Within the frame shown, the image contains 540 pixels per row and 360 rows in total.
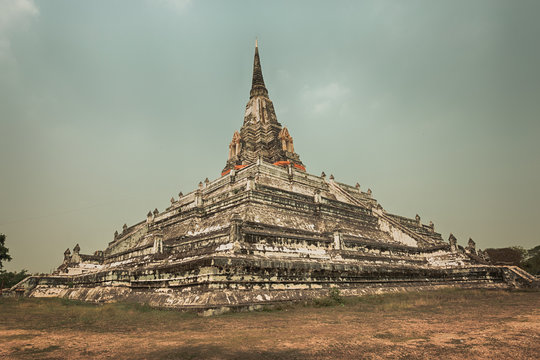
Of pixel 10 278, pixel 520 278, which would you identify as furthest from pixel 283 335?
pixel 10 278

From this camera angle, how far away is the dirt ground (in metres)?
5.52

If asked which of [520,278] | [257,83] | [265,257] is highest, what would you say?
[257,83]

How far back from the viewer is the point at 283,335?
7012 mm

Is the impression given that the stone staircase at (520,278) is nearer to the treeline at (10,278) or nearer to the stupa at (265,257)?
the stupa at (265,257)

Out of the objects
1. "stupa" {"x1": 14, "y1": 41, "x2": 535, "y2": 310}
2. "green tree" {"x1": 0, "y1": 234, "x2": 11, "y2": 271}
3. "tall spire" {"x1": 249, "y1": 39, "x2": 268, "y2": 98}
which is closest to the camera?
"stupa" {"x1": 14, "y1": 41, "x2": 535, "y2": 310}

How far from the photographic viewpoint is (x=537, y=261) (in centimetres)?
4366

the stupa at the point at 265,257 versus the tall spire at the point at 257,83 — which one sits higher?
the tall spire at the point at 257,83

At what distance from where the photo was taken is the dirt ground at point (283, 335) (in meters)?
5.52

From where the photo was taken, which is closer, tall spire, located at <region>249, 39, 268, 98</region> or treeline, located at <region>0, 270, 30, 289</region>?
treeline, located at <region>0, 270, 30, 289</region>

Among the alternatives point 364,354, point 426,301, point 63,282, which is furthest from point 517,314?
point 63,282

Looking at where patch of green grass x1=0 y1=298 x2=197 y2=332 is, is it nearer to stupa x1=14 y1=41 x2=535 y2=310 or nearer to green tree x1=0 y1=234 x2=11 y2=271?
stupa x1=14 y1=41 x2=535 y2=310

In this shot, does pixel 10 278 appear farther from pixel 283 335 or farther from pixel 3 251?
pixel 283 335

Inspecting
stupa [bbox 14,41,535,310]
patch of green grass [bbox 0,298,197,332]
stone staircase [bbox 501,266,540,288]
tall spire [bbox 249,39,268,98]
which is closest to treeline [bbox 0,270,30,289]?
stupa [bbox 14,41,535,310]

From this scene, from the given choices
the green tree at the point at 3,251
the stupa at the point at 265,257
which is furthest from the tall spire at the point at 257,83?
the green tree at the point at 3,251
